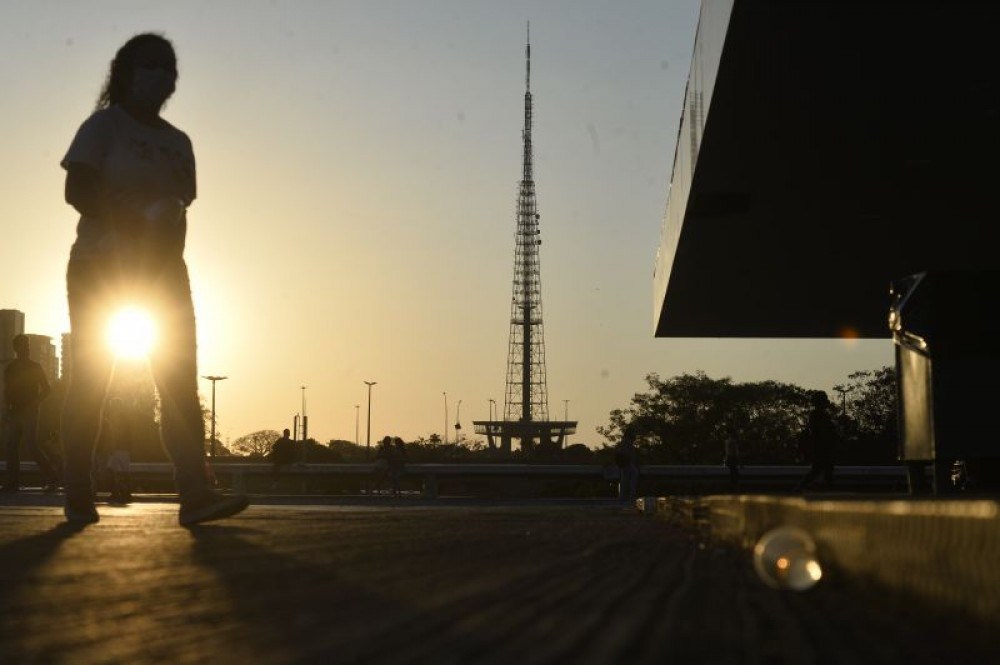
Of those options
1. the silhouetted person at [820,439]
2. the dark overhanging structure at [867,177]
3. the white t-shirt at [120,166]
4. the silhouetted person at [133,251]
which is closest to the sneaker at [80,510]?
the silhouetted person at [133,251]

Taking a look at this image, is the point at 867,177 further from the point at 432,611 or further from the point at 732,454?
the point at 432,611

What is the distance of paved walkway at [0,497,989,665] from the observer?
1186 mm

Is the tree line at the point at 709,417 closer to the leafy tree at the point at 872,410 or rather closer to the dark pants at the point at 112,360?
the leafy tree at the point at 872,410

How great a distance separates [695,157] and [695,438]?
9516 centimetres

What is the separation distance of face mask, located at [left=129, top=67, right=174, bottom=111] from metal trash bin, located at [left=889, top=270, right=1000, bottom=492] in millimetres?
9352

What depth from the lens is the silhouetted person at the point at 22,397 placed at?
1403cm

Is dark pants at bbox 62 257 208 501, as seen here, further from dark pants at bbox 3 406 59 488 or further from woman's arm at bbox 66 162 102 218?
dark pants at bbox 3 406 59 488

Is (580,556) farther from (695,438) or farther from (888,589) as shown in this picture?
(695,438)

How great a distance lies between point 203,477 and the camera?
499 cm

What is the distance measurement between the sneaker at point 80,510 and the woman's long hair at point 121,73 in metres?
1.38

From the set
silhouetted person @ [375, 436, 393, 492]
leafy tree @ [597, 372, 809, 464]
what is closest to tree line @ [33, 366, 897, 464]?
leafy tree @ [597, 372, 809, 464]

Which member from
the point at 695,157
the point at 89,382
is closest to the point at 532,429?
the point at 695,157

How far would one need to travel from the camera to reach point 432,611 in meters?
1.50

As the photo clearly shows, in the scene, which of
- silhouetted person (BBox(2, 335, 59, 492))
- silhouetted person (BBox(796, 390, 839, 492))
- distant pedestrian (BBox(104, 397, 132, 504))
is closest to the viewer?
silhouetted person (BBox(2, 335, 59, 492))
